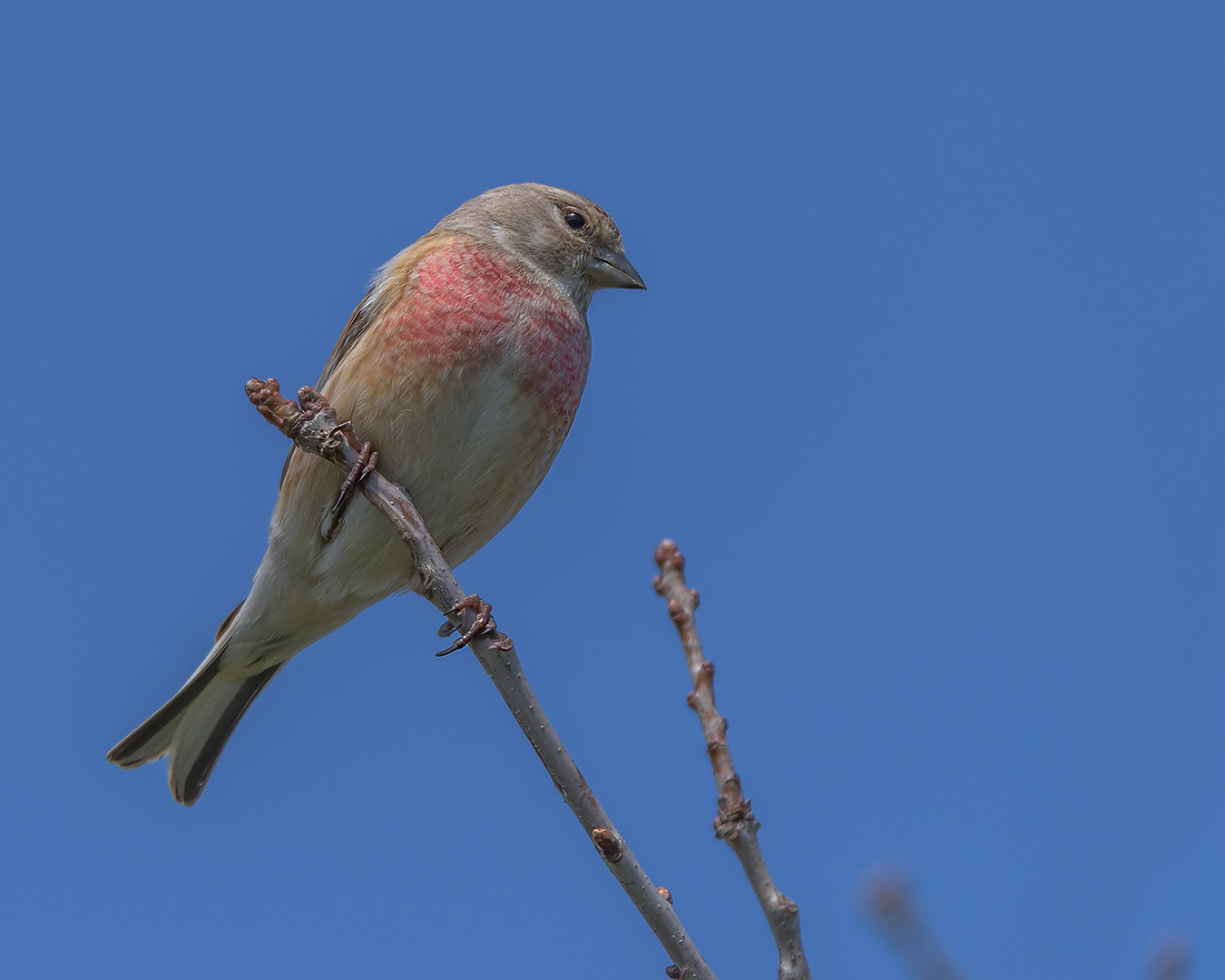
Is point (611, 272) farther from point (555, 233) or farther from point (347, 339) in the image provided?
point (347, 339)

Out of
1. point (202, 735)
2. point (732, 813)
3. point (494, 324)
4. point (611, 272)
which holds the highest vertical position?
point (611, 272)

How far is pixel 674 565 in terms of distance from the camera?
3102 mm

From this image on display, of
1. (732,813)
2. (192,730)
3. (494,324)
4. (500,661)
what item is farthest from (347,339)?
(732,813)

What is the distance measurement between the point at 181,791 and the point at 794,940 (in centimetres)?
373

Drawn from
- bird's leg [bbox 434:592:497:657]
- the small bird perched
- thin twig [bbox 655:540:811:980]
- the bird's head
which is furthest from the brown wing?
thin twig [bbox 655:540:811:980]

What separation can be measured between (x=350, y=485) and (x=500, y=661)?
1.28 meters

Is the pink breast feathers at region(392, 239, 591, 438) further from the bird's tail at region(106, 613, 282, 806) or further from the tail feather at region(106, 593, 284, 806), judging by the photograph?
the bird's tail at region(106, 613, 282, 806)

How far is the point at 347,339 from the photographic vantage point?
17.9 ft

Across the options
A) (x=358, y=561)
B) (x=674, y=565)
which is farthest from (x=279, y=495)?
(x=674, y=565)

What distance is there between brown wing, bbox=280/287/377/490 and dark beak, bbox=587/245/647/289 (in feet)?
3.82

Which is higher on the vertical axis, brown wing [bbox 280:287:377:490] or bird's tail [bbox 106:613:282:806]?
brown wing [bbox 280:287:377:490]

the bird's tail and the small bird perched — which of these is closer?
the small bird perched

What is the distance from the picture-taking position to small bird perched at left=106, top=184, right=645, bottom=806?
15.5 ft

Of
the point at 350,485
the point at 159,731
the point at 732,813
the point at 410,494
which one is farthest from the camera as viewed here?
the point at 159,731
